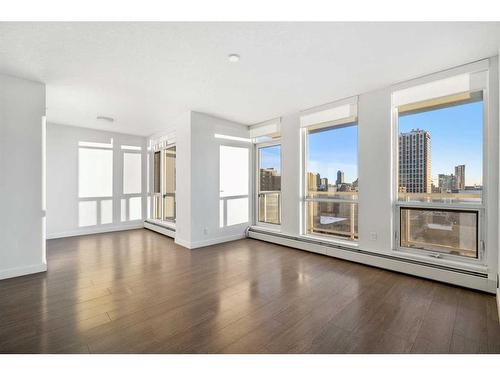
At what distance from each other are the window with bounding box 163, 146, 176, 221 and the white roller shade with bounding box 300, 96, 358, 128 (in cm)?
356

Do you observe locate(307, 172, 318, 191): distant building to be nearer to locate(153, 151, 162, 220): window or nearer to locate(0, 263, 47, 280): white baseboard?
locate(153, 151, 162, 220): window

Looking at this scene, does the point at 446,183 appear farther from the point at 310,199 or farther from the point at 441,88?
the point at 310,199

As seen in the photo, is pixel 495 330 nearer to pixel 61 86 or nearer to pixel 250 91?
pixel 250 91

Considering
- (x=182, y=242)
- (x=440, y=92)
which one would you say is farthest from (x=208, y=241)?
(x=440, y=92)

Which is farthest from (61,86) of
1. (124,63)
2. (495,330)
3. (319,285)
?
(495,330)

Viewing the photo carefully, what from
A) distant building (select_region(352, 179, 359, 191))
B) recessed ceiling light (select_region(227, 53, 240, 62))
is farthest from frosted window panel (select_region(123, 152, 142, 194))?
distant building (select_region(352, 179, 359, 191))

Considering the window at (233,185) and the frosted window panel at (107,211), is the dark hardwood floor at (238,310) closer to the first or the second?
the window at (233,185)

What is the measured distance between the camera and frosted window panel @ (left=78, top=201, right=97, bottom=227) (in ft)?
18.9

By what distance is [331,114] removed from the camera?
403 centimetres

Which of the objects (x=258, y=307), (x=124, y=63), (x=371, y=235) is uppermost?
(x=124, y=63)

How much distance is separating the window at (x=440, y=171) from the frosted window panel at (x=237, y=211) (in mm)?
3078

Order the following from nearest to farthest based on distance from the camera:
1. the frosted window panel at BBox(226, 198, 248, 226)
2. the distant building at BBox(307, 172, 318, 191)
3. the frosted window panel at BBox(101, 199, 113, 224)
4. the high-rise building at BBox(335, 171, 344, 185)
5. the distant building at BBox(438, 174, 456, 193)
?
1. the distant building at BBox(438, 174, 456, 193)
2. the high-rise building at BBox(335, 171, 344, 185)
3. the distant building at BBox(307, 172, 318, 191)
4. the frosted window panel at BBox(226, 198, 248, 226)
5. the frosted window panel at BBox(101, 199, 113, 224)

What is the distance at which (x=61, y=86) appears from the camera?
3.37 meters
